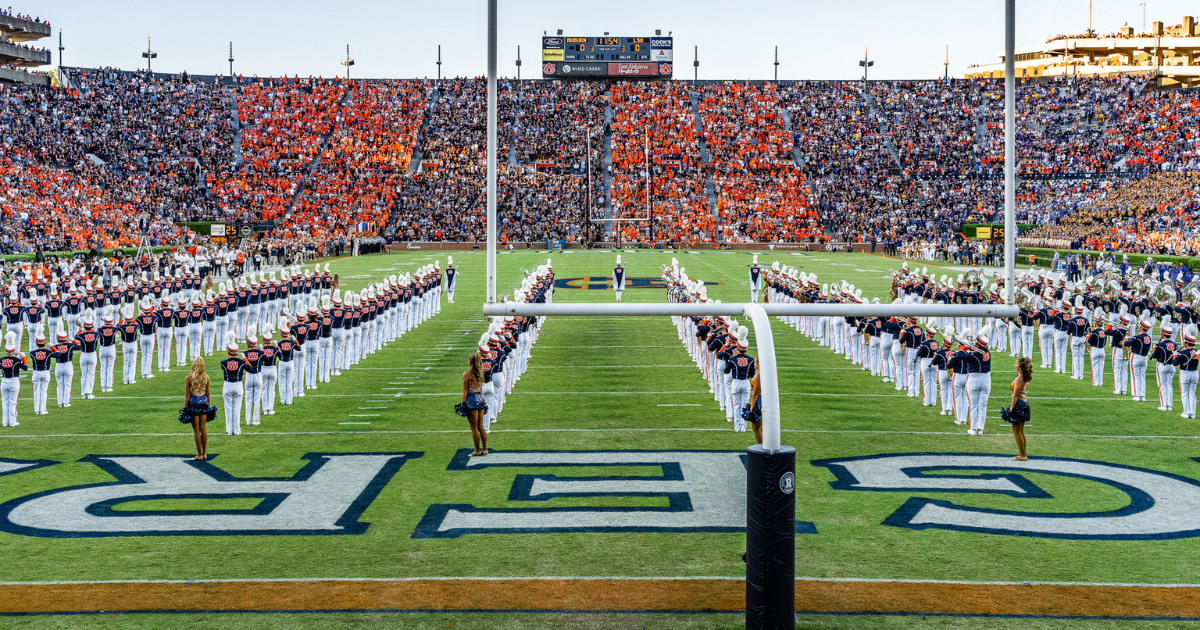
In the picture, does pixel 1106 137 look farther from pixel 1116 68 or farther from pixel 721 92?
pixel 1116 68

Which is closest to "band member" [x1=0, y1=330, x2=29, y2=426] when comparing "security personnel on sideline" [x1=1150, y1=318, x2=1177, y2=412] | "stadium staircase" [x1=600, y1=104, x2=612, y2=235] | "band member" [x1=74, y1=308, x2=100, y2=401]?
"band member" [x1=74, y1=308, x2=100, y2=401]

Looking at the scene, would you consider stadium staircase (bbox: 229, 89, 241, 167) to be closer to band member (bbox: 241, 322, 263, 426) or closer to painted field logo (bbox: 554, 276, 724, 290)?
painted field logo (bbox: 554, 276, 724, 290)

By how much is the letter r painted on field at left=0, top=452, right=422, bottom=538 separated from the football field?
35 millimetres

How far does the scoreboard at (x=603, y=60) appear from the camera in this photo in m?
55.8

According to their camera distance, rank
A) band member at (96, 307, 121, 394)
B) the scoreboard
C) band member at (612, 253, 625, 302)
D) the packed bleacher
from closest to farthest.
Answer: band member at (96, 307, 121, 394) → band member at (612, 253, 625, 302) → the packed bleacher → the scoreboard

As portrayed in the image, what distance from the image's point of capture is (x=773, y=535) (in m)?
5.59

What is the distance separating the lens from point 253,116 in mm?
58031

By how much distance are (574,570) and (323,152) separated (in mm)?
51905

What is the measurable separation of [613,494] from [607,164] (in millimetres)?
47129

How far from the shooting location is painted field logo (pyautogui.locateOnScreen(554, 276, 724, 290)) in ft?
98.1

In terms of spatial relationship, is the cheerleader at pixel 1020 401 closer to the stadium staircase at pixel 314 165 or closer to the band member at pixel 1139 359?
the band member at pixel 1139 359

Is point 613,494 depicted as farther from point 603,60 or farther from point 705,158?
point 603,60

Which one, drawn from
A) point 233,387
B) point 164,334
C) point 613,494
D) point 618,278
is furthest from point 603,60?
point 613,494

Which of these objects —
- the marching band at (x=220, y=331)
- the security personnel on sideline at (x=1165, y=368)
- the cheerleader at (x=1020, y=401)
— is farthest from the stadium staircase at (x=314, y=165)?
the cheerleader at (x=1020, y=401)
